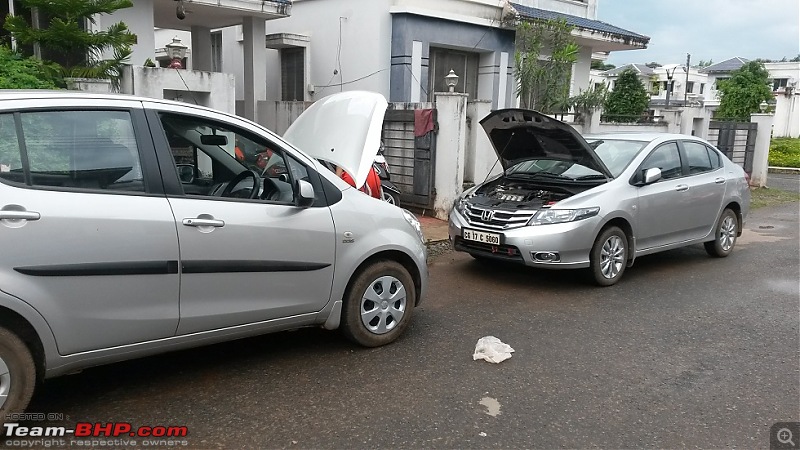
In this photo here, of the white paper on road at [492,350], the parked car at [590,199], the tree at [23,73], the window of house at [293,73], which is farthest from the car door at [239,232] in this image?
the window of house at [293,73]

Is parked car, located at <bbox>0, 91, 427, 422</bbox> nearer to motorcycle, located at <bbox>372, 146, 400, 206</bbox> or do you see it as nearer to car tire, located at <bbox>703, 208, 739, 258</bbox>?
motorcycle, located at <bbox>372, 146, 400, 206</bbox>

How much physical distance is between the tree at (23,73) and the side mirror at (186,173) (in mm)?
4024

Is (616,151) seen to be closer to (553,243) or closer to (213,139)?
(553,243)

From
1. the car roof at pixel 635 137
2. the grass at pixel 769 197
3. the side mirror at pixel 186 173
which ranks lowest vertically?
the grass at pixel 769 197

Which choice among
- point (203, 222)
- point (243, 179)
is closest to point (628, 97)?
point (243, 179)

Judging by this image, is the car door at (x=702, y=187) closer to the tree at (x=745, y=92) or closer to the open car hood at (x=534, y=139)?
the open car hood at (x=534, y=139)

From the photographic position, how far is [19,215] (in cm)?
320

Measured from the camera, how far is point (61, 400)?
3.89m

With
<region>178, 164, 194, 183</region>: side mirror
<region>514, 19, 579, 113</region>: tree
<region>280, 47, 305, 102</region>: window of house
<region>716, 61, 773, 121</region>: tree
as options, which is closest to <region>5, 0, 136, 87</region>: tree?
<region>178, 164, 194, 183</region>: side mirror

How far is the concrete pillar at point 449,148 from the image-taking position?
9.50m

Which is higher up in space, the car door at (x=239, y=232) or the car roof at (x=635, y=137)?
the car roof at (x=635, y=137)

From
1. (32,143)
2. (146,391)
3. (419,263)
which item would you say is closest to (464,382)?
(419,263)

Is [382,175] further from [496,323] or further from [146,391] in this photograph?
[146,391]

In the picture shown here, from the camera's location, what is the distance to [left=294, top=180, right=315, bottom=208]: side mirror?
4.23 meters
